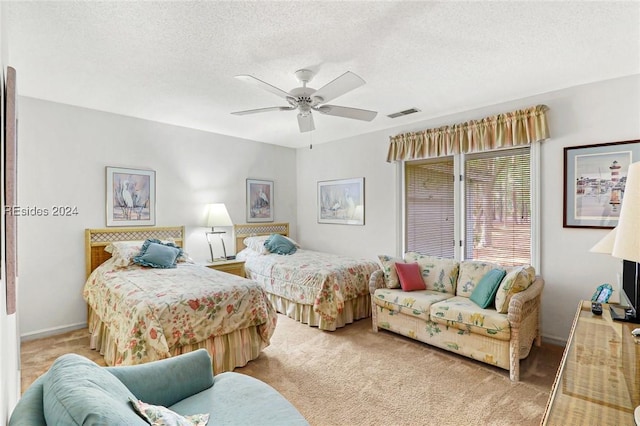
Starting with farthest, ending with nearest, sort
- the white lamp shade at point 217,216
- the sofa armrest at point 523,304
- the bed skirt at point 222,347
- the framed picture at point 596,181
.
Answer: the white lamp shade at point 217,216 → the framed picture at point 596,181 → the bed skirt at point 222,347 → the sofa armrest at point 523,304

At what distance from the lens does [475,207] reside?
13.0 feet

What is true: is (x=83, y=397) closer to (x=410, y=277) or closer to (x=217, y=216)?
(x=410, y=277)

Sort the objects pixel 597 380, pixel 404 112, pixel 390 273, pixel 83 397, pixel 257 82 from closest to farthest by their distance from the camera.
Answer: pixel 83 397, pixel 597 380, pixel 257 82, pixel 390 273, pixel 404 112

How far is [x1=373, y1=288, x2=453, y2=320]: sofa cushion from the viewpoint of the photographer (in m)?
3.21

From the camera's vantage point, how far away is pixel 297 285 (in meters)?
4.05

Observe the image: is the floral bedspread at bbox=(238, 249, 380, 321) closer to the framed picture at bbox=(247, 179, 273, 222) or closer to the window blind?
the framed picture at bbox=(247, 179, 273, 222)

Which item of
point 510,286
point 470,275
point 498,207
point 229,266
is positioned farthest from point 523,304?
point 229,266

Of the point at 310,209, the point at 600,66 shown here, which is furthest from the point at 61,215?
the point at 600,66

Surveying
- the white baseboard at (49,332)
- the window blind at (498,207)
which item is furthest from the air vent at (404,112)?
the white baseboard at (49,332)

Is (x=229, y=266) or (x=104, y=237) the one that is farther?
(x=229, y=266)

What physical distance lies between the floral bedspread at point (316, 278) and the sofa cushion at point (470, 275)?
1.14m

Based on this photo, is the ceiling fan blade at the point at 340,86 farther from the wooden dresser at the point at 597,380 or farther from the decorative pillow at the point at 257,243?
the decorative pillow at the point at 257,243

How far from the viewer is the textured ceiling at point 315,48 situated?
→ 200 centimetres

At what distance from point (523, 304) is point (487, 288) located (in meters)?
0.36
